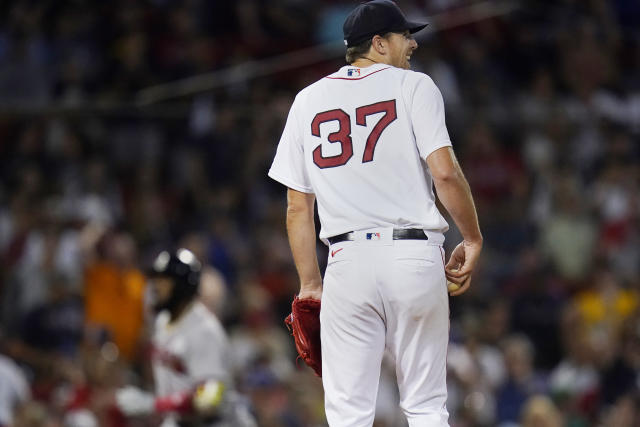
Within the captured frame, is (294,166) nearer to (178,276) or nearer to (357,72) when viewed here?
(357,72)

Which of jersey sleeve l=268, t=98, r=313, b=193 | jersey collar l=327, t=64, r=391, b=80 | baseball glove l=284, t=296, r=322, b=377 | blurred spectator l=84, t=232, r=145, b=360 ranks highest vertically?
jersey collar l=327, t=64, r=391, b=80

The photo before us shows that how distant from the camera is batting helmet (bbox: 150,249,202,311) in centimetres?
689

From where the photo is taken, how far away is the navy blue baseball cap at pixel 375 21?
4.66 metres

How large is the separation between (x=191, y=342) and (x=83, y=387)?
110 inches

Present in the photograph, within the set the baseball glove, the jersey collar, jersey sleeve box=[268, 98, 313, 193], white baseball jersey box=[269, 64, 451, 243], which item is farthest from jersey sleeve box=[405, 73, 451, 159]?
the baseball glove

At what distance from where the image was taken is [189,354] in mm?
6812

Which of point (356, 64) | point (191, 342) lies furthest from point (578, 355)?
point (356, 64)

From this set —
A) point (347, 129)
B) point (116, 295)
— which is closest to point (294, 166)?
point (347, 129)

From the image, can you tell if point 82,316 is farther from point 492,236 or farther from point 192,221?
point 492,236

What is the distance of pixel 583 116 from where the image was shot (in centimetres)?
1255

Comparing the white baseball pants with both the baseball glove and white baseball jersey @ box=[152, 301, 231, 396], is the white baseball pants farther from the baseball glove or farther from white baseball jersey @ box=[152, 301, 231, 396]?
white baseball jersey @ box=[152, 301, 231, 396]

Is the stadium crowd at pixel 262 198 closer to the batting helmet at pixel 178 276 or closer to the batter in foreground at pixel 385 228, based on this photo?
the batting helmet at pixel 178 276

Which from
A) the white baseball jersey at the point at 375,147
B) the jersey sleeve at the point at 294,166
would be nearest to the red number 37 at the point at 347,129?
the white baseball jersey at the point at 375,147

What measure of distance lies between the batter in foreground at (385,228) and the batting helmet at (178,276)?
2326mm
